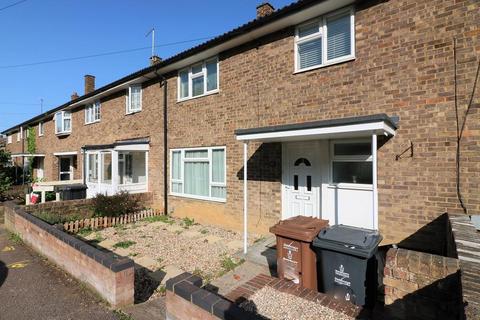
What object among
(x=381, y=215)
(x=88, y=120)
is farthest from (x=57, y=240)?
(x=88, y=120)

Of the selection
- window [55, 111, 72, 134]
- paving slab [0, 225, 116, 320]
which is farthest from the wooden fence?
window [55, 111, 72, 134]

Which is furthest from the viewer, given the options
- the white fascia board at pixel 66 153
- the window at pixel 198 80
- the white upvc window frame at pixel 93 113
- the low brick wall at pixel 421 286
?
the white fascia board at pixel 66 153

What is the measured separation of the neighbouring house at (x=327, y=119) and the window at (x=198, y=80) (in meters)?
0.05

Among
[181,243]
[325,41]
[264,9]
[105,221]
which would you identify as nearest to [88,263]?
[181,243]

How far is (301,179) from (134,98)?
367 inches

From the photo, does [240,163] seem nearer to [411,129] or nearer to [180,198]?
[180,198]

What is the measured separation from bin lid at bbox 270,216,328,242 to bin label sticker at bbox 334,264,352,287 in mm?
588

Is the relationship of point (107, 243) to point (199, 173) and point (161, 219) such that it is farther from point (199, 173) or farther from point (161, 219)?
point (199, 173)

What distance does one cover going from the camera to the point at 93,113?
1698cm

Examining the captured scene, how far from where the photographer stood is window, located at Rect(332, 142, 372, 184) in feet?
20.2

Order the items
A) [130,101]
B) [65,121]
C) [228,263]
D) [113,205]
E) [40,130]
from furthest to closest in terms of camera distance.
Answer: [40,130], [65,121], [130,101], [113,205], [228,263]

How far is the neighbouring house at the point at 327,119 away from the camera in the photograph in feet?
16.7

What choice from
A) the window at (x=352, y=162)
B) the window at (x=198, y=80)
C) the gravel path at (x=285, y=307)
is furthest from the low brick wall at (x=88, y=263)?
the window at (x=198, y=80)

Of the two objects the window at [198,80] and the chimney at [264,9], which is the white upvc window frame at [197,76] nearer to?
the window at [198,80]
